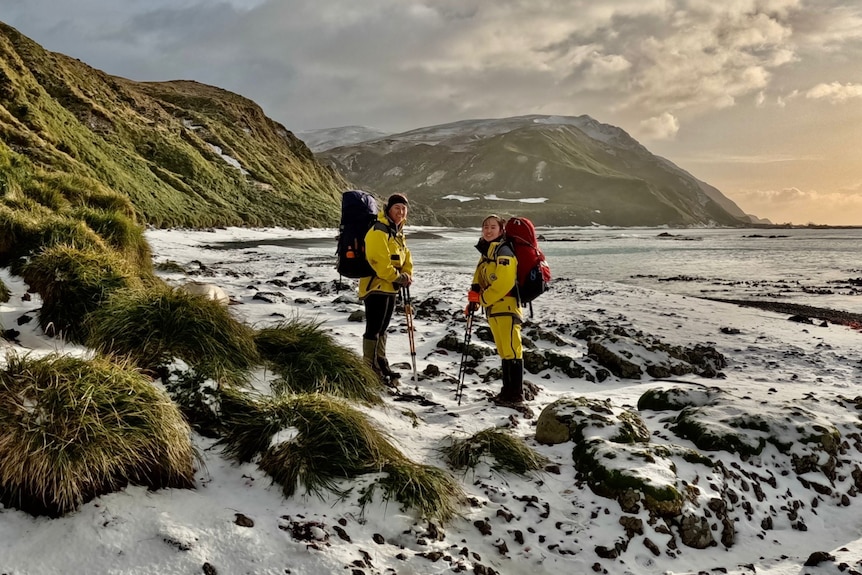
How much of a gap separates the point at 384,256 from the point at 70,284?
3.95 m

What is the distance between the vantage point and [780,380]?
31.7ft

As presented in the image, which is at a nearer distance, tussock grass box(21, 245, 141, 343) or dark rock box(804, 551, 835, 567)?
dark rock box(804, 551, 835, 567)

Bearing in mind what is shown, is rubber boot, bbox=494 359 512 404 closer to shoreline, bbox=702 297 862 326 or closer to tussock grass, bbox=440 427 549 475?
tussock grass, bbox=440 427 549 475

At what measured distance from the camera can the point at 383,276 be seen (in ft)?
23.1

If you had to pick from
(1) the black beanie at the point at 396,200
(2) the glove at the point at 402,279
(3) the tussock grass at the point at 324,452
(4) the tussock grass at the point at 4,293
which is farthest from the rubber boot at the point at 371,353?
(4) the tussock grass at the point at 4,293

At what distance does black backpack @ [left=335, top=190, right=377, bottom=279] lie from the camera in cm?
740

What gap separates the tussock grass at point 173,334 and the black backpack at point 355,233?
1857mm

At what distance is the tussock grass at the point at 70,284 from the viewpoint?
5.73m

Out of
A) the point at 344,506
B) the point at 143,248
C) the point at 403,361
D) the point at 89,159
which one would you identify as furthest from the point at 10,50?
the point at 344,506

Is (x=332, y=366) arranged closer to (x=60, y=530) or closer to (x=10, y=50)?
(x=60, y=530)

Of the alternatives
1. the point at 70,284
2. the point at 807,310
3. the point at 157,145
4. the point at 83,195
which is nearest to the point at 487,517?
the point at 70,284

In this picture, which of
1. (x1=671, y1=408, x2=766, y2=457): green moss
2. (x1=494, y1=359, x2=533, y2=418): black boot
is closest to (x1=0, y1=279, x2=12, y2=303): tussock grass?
(x1=494, y1=359, x2=533, y2=418): black boot

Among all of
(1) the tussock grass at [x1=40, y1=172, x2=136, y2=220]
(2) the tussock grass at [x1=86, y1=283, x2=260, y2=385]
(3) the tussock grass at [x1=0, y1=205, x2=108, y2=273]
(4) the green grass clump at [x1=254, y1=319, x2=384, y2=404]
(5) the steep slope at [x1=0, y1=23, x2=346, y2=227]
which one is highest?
(5) the steep slope at [x1=0, y1=23, x2=346, y2=227]

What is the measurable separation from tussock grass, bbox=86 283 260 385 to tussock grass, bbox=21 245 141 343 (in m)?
0.30
